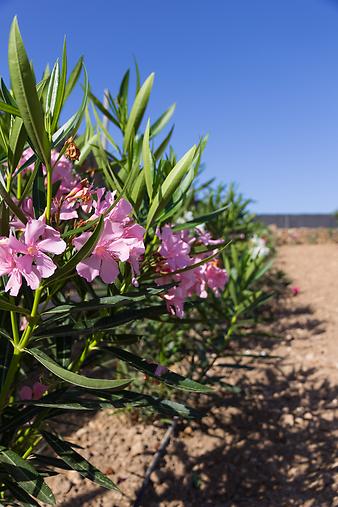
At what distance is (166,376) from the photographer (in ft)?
3.71

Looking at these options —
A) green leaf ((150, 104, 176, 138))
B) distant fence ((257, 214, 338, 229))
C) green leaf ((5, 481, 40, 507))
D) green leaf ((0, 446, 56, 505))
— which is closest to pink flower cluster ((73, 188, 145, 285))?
green leaf ((0, 446, 56, 505))

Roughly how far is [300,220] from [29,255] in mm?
25759

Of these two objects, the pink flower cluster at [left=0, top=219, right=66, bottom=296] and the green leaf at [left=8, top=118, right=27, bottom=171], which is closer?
the pink flower cluster at [left=0, top=219, right=66, bottom=296]

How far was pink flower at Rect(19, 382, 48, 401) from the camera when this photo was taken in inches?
49.4

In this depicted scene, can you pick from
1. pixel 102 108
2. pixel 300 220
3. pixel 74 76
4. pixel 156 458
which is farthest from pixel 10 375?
pixel 300 220

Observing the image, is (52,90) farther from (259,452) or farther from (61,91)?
(259,452)

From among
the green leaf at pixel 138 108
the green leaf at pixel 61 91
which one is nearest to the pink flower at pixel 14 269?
the green leaf at pixel 61 91

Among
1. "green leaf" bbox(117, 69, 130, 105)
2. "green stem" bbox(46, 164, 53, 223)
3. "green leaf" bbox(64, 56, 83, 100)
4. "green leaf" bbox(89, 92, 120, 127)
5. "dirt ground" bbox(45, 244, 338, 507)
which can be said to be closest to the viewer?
"green stem" bbox(46, 164, 53, 223)

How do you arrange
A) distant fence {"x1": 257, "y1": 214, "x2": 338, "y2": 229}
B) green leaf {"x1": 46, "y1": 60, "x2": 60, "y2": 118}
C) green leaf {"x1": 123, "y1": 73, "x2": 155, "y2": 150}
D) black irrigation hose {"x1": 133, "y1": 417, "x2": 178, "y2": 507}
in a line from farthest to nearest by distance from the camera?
distant fence {"x1": 257, "y1": 214, "x2": 338, "y2": 229} < black irrigation hose {"x1": 133, "y1": 417, "x2": 178, "y2": 507} < green leaf {"x1": 123, "y1": 73, "x2": 155, "y2": 150} < green leaf {"x1": 46, "y1": 60, "x2": 60, "y2": 118}

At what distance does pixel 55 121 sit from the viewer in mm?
930

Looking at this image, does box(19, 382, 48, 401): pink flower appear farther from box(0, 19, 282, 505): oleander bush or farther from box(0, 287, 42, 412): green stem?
box(0, 287, 42, 412): green stem

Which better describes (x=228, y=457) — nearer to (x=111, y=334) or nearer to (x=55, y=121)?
(x=111, y=334)

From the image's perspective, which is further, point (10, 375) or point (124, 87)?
point (124, 87)

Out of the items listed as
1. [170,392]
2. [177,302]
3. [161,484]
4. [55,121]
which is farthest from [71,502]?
[55,121]
